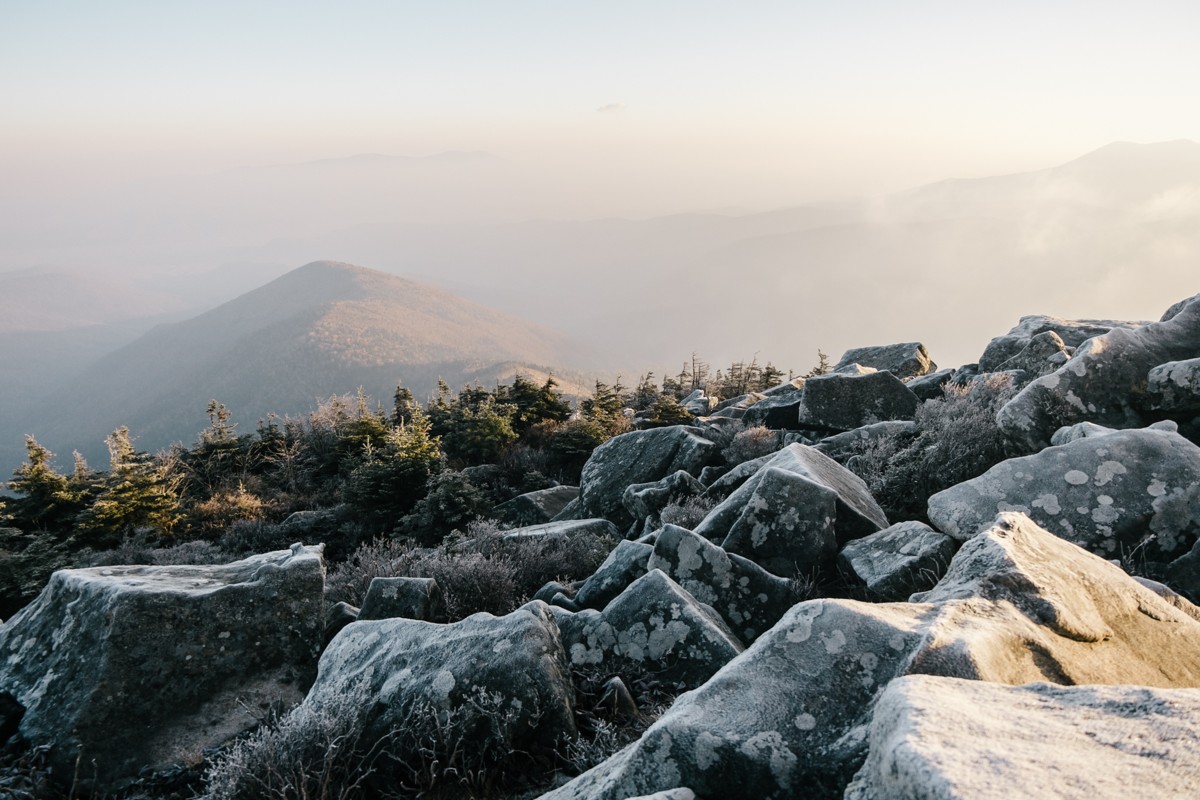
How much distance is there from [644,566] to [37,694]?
5.24m

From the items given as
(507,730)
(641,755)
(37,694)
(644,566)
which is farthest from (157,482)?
(641,755)

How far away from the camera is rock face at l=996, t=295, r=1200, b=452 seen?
26.8 feet

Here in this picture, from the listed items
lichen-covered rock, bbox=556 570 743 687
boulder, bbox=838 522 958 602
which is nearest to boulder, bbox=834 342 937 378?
boulder, bbox=838 522 958 602

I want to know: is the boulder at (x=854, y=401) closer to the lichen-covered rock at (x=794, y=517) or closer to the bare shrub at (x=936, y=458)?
the bare shrub at (x=936, y=458)

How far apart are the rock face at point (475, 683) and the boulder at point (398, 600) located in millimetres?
1258

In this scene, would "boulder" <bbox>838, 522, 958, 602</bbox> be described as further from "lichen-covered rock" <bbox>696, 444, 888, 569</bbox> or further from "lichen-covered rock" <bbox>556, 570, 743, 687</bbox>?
"lichen-covered rock" <bbox>556, 570, 743, 687</bbox>

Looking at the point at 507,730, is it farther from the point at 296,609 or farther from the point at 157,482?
the point at 157,482

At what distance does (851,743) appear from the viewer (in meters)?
2.89

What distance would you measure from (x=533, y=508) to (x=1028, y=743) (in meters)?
12.1

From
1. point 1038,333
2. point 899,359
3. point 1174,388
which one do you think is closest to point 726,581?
point 1174,388

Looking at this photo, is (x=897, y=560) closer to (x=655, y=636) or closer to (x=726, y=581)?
(x=726, y=581)

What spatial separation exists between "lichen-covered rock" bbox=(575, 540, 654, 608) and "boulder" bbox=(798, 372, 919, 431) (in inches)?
265

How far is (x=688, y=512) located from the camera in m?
9.36

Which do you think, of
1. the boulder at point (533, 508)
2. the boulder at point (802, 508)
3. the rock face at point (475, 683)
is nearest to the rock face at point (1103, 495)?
the boulder at point (802, 508)
